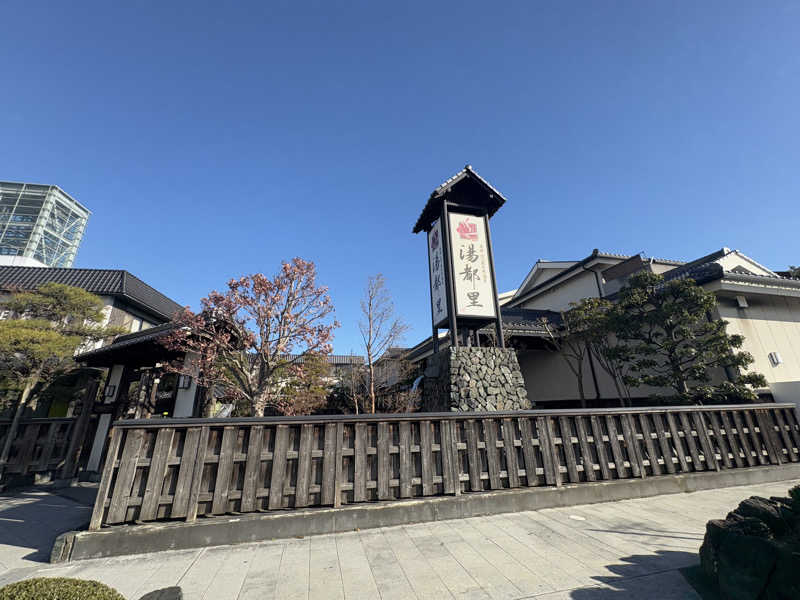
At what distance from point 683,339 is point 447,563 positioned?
28.9ft

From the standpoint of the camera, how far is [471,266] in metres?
9.63

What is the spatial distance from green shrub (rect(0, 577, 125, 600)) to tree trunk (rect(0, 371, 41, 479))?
448 inches

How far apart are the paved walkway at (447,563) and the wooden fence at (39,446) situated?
6691mm

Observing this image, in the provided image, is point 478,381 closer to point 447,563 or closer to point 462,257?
point 462,257

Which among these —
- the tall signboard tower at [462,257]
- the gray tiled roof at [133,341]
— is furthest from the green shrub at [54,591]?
the gray tiled roof at [133,341]

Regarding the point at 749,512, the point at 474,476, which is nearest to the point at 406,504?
the point at 474,476

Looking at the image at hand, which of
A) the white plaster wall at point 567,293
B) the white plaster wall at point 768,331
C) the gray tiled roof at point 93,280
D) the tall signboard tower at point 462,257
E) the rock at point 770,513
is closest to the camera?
the rock at point 770,513

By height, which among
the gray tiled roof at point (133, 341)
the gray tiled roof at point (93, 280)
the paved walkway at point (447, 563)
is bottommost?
the paved walkway at point (447, 563)

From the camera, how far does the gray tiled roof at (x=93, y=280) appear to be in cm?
1491

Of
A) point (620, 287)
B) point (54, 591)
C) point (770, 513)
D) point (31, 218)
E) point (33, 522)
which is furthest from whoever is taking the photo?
point (31, 218)

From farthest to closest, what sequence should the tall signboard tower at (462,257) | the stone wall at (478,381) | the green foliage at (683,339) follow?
the tall signboard tower at (462,257) < the stone wall at (478,381) < the green foliage at (683,339)

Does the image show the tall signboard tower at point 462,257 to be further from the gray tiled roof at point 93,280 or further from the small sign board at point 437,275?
the gray tiled roof at point 93,280

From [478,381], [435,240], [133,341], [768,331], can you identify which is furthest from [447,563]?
[768,331]

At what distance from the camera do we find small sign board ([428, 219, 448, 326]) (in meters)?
9.67
